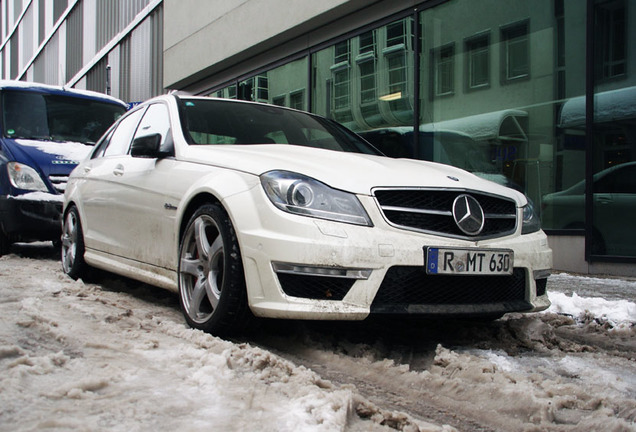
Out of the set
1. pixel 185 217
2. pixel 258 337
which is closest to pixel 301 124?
pixel 185 217

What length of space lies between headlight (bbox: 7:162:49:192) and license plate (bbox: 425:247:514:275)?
5.50m

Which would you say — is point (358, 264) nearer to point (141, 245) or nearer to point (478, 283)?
point (478, 283)

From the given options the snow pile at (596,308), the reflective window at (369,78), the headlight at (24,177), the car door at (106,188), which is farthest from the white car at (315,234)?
the reflective window at (369,78)

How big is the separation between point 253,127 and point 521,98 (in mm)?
4808

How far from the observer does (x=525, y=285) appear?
11.5 feet

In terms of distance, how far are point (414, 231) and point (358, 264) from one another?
354mm

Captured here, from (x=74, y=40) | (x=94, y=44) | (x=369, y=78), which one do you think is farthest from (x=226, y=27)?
(x=74, y=40)

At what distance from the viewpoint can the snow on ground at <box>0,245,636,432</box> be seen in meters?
2.09

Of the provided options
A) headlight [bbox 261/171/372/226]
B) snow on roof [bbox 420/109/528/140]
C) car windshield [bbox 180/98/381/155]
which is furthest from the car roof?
headlight [bbox 261/171/372/226]

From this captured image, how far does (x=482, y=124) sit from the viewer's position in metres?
8.53

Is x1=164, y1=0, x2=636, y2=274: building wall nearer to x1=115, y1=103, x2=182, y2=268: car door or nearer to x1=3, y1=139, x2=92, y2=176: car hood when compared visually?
x1=3, y1=139, x2=92, y2=176: car hood

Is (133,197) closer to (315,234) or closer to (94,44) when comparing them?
(315,234)

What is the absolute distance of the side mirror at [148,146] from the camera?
13.2ft

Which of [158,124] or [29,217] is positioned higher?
[158,124]
